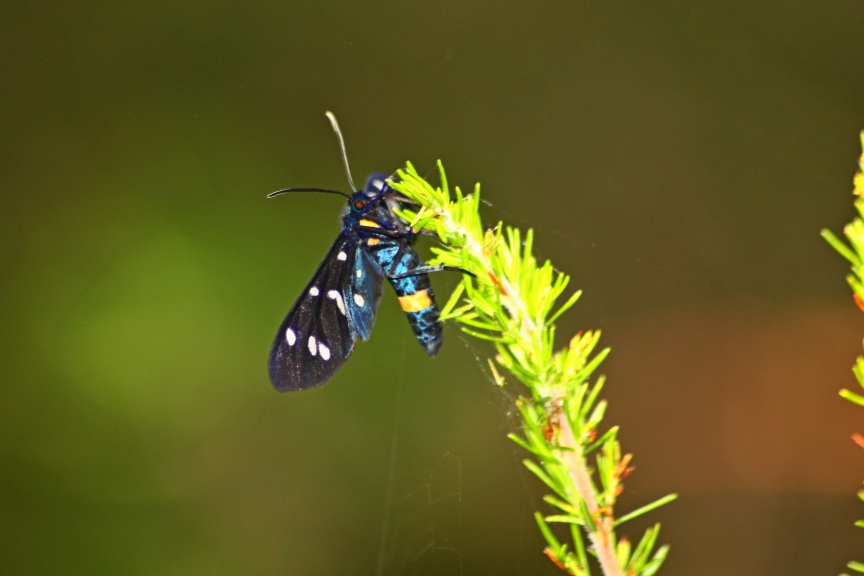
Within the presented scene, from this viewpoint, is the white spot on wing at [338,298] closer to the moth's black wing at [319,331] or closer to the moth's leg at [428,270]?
the moth's black wing at [319,331]

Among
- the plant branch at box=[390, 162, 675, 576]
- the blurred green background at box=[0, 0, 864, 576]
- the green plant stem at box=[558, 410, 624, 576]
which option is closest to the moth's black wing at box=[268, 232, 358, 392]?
the plant branch at box=[390, 162, 675, 576]

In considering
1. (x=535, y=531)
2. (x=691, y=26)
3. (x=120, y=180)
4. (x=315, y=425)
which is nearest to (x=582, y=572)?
(x=535, y=531)

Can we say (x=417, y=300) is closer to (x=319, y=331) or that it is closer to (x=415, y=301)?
(x=415, y=301)

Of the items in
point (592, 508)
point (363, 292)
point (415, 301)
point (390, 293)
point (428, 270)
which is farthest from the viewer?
point (390, 293)

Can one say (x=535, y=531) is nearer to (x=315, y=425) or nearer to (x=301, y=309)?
(x=315, y=425)

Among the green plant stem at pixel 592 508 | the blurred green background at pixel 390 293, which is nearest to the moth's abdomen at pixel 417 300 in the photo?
the green plant stem at pixel 592 508

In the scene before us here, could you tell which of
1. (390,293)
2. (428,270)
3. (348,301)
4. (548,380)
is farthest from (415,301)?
(390,293)
